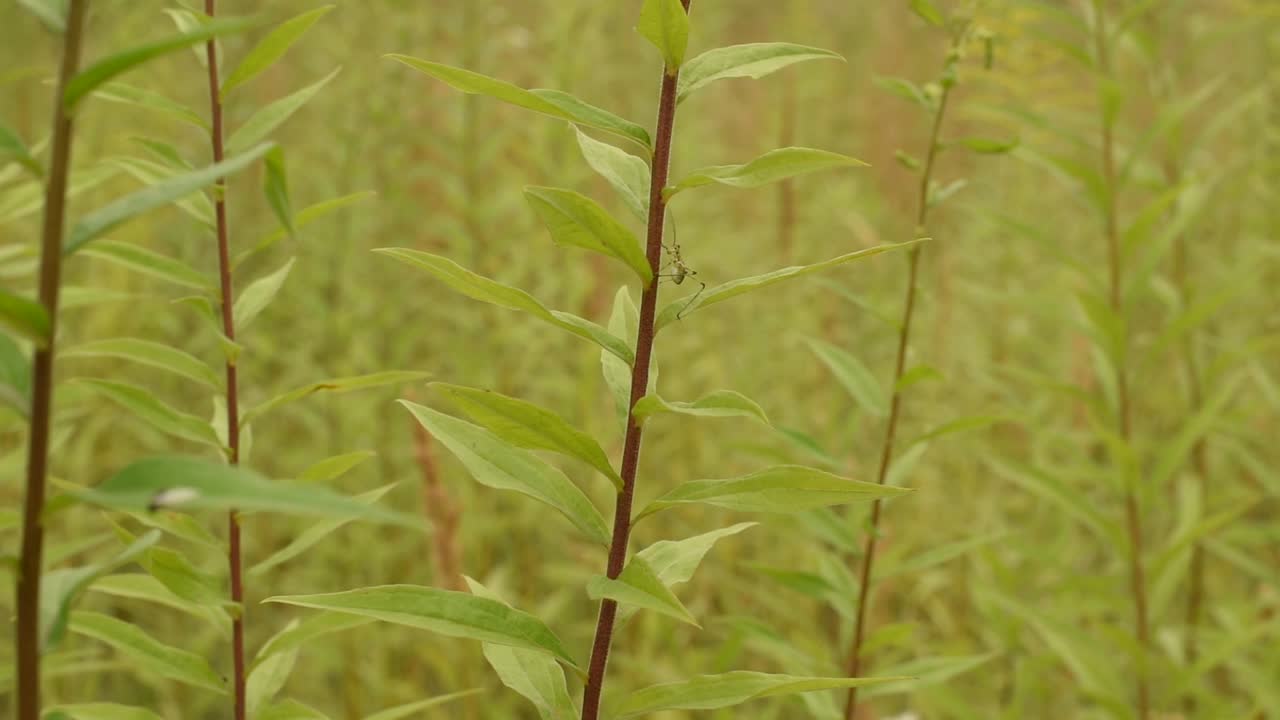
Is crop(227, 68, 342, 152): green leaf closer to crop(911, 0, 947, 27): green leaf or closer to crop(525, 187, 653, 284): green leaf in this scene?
crop(525, 187, 653, 284): green leaf

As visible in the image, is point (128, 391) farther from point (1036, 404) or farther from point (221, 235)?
→ point (1036, 404)

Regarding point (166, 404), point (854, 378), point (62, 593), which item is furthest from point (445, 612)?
point (854, 378)

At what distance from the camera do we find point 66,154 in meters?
0.46

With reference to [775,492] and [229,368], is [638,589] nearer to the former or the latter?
[775,492]

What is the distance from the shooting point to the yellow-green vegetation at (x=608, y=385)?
675 mm

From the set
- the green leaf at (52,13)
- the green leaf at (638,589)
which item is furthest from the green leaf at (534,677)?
the green leaf at (52,13)

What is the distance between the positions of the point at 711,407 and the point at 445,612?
21cm

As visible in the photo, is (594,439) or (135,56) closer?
(135,56)

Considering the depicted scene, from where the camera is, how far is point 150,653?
81 cm

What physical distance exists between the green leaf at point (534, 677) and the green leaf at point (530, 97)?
32 centimetres

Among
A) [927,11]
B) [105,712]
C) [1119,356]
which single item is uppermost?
[927,11]

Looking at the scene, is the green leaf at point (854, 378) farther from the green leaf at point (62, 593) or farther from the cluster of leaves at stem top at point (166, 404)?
the green leaf at point (62, 593)

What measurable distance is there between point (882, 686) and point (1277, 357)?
2194mm

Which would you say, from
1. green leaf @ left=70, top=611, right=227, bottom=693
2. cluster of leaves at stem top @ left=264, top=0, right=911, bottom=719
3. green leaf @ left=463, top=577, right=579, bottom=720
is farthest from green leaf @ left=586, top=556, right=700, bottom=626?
green leaf @ left=70, top=611, right=227, bottom=693
